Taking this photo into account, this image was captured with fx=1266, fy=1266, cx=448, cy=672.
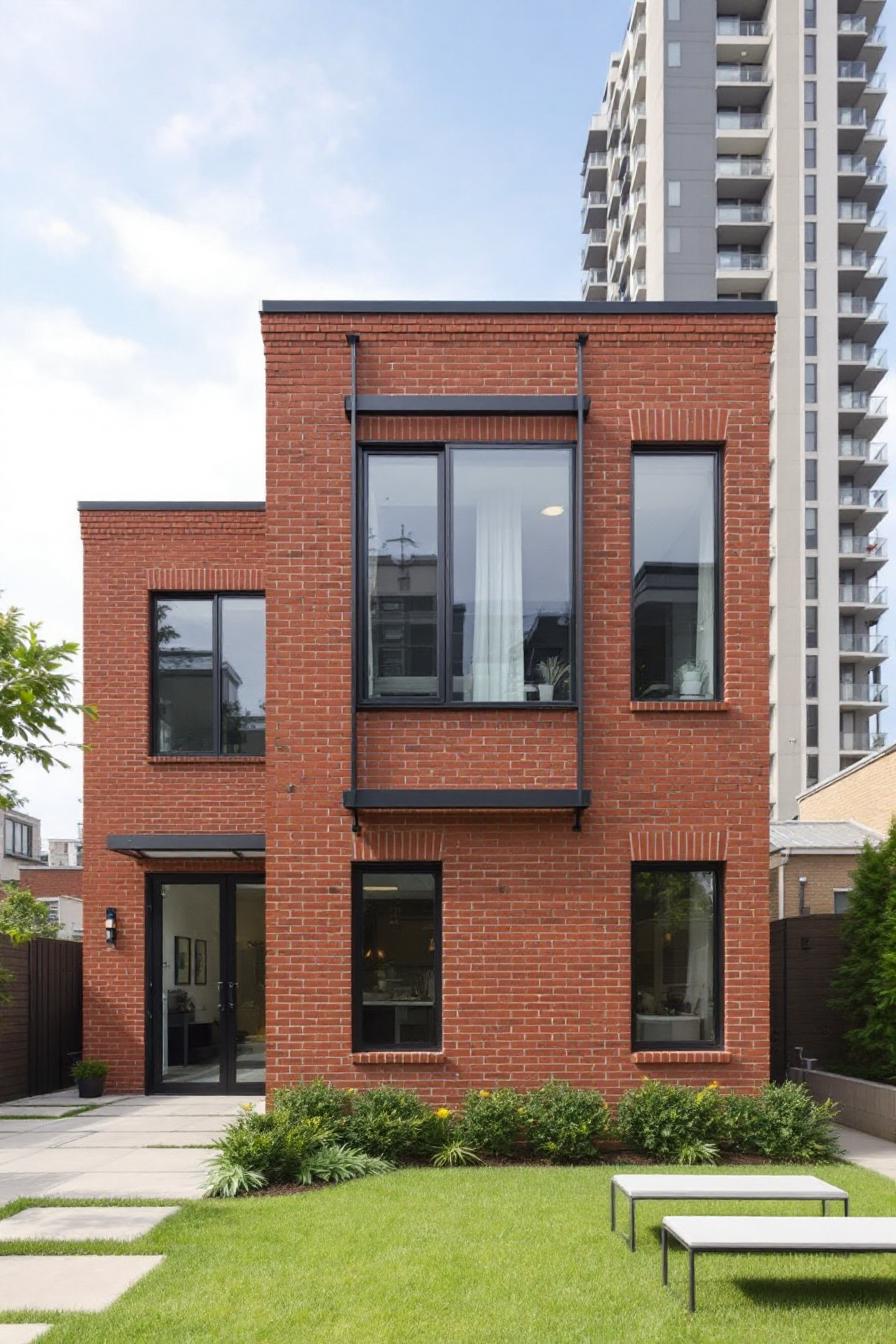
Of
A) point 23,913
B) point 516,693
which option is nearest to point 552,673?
point 516,693

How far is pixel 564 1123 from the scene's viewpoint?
10.6 m

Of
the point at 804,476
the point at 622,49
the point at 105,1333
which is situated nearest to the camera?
the point at 105,1333

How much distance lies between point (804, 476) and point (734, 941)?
163 ft

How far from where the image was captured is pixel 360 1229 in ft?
26.8

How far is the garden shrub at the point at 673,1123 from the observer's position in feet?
34.6

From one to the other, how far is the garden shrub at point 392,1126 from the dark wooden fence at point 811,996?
6371mm

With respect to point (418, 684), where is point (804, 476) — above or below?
above

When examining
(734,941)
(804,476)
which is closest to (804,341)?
(804,476)

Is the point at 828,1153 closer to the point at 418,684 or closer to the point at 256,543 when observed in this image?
the point at 418,684

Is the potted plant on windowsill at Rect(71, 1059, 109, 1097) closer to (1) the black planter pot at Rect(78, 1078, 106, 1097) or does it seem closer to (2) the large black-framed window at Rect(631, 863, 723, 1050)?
(1) the black planter pot at Rect(78, 1078, 106, 1097)

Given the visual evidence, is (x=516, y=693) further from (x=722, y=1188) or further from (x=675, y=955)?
(x=722, y=1188)

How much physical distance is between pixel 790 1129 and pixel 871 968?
11.6ft

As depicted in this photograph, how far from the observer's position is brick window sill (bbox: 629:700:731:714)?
11.6 metres

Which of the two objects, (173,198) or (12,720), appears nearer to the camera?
(12,720)
